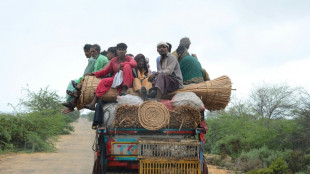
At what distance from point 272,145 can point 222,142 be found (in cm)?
267

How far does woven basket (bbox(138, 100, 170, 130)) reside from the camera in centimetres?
482

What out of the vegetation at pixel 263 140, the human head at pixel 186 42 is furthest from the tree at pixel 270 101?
the human head at pixel 186 42

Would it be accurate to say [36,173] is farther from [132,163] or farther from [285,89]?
[285,89]

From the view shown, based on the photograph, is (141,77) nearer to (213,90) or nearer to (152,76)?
(152,76)

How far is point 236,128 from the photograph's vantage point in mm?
16625

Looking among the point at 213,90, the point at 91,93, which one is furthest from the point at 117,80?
the point at 213,90

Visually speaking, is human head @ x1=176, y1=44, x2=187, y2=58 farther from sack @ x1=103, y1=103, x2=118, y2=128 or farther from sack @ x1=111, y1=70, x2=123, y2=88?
sack @ x1=103, y1=103, x2=118, y2=128

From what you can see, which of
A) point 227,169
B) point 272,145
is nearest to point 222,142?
point 272,145

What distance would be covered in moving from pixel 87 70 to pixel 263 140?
865 cm

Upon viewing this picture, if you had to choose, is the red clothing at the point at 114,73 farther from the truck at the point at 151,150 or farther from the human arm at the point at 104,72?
the truck at the point at 151,150

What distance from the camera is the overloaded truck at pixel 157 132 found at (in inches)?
186

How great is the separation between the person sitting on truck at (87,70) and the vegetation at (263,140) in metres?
2.79

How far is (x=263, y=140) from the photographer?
13.7 metres

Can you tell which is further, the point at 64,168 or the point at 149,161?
the point at 64,168
